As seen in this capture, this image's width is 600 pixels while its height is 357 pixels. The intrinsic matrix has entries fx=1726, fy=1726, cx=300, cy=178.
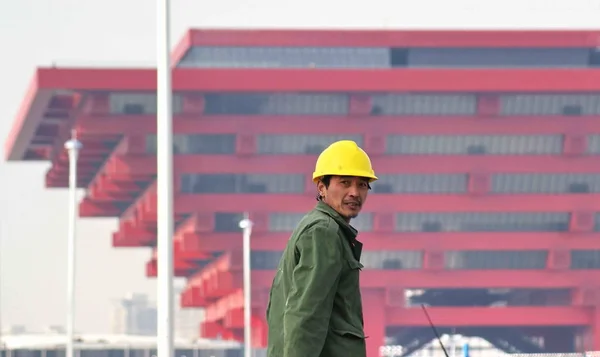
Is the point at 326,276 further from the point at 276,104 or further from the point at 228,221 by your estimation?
the point at 276,104

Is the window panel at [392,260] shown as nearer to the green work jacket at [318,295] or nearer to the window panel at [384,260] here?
the window panel at [384,260]

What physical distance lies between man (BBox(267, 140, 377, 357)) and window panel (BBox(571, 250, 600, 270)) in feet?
350

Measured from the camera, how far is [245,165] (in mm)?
109562

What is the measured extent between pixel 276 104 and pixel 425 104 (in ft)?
31.7

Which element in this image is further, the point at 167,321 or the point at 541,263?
the point at 541,263

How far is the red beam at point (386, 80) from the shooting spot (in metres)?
108

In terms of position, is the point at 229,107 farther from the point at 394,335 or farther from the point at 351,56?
the point at 394,335

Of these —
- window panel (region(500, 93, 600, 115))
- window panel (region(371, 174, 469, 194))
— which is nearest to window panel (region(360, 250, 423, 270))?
window panel (region(371, 174, 469, 194))

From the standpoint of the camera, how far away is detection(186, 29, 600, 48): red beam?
4373 inches

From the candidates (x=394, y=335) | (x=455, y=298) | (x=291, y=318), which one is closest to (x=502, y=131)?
(x=455, y=298)

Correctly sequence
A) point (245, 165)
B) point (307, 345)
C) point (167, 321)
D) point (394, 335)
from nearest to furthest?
point (307, 345)
point (167, 321)
point (245, 165)
point (394, 335)

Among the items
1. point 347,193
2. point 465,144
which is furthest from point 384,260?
point 347,193

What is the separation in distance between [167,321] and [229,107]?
90.6m

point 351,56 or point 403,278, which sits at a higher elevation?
point 351,56
